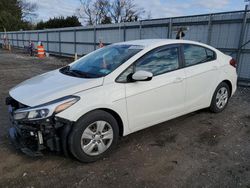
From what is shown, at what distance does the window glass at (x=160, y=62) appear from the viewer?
3.60m

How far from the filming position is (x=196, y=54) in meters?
4.38

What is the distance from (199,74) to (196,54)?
0.41 metres

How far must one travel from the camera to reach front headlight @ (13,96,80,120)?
2.81 meters

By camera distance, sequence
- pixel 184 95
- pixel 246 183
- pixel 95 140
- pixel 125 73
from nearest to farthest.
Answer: pixel 246 183
pixel 95 140
pixel 125 73
pixel 184 95

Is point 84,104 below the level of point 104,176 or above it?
above

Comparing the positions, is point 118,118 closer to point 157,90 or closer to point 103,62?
point 157,90

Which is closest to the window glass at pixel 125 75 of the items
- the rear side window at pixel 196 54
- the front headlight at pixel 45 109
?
the front headlight at pixel 45 109

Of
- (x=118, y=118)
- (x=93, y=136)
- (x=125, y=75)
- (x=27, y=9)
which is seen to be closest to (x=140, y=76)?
(x=125, y=75)

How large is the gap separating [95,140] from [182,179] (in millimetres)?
1197

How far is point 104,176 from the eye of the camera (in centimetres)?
289

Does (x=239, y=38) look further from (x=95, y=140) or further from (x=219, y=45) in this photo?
(x=95, y=140)

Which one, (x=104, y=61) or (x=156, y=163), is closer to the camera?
(x=156, y=163)

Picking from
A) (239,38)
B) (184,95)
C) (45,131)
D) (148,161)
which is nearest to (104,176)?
(148,161)

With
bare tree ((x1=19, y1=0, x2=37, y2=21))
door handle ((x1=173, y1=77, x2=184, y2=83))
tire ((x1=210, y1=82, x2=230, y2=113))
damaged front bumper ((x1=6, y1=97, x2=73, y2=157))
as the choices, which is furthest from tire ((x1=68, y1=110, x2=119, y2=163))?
bare tree ((x1=19, y1=0, x2=37, y2=21))
